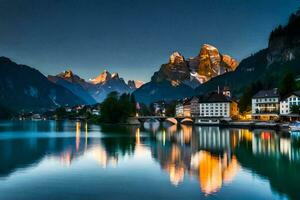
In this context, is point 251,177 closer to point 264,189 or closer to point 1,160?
point 264,189

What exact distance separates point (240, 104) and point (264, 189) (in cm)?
11568

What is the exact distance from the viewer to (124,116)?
132 metres

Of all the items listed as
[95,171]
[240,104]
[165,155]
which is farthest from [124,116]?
[95,171]

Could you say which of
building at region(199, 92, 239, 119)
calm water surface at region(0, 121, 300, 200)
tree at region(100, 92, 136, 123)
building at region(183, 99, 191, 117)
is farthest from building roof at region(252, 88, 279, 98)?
calm water surface at region(0, 121, 300, 200)

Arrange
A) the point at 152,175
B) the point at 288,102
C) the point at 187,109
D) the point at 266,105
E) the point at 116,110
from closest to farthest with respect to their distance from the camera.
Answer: the point at 152,175, the point at 288,102, the point at 266,105, the point at 116,110, the point at 187,109

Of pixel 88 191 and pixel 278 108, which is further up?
pixel 278 108

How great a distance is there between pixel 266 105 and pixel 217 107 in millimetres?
23849

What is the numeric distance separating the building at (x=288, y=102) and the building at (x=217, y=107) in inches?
1114

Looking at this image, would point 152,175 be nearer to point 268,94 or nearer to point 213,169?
point 213,169

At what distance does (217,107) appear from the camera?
13850 centimetres

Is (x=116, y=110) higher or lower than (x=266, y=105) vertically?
lower

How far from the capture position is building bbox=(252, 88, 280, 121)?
376 ft

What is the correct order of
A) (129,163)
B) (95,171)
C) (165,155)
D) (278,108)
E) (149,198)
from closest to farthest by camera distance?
(149,198)
(95,171)
(129,163)
(165,155)
(278,108)

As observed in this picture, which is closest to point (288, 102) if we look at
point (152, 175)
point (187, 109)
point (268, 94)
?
point (268, 94)
